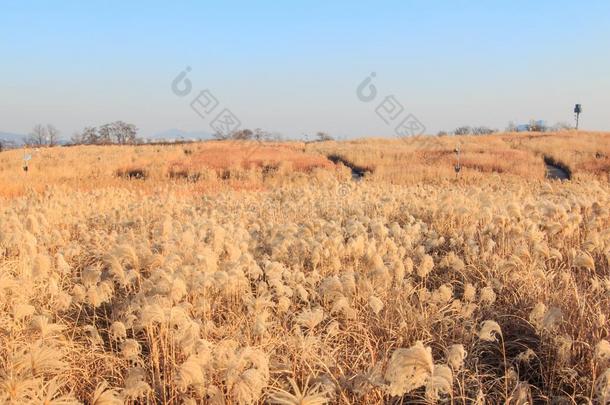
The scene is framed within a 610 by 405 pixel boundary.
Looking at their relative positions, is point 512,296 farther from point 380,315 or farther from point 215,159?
point 215,159

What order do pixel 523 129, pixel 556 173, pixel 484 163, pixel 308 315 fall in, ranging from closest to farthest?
pixel 308 315
pixel 556 173
pixel 484 163
pixel 523 129

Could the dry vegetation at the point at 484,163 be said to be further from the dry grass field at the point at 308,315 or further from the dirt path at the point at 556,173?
the dry grass field at the point at 308,315

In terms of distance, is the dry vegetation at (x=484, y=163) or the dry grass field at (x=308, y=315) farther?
the dry vegetation at (x=484, y=163)

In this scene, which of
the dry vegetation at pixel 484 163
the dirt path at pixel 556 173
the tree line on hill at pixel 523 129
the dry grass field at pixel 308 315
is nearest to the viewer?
the dry grass field at pixel 308 315

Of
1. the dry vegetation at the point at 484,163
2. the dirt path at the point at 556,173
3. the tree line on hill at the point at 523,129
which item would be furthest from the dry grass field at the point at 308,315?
the tree line on hill at the point at 523,129

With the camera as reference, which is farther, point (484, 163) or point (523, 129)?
point (523, 129)

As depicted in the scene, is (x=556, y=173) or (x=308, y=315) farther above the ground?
(x=556, y=173)

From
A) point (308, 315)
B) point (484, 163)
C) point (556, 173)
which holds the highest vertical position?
point (484, 163)

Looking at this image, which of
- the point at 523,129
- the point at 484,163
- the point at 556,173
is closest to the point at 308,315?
the point at 484,163

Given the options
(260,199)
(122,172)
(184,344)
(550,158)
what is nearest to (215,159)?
(122,172)

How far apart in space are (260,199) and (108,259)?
6167 millimetres

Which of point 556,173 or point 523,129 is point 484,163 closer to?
point 556,173

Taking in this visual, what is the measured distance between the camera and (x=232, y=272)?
359cm

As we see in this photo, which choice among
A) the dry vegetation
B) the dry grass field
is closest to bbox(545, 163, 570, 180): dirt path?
the dry vegetation
